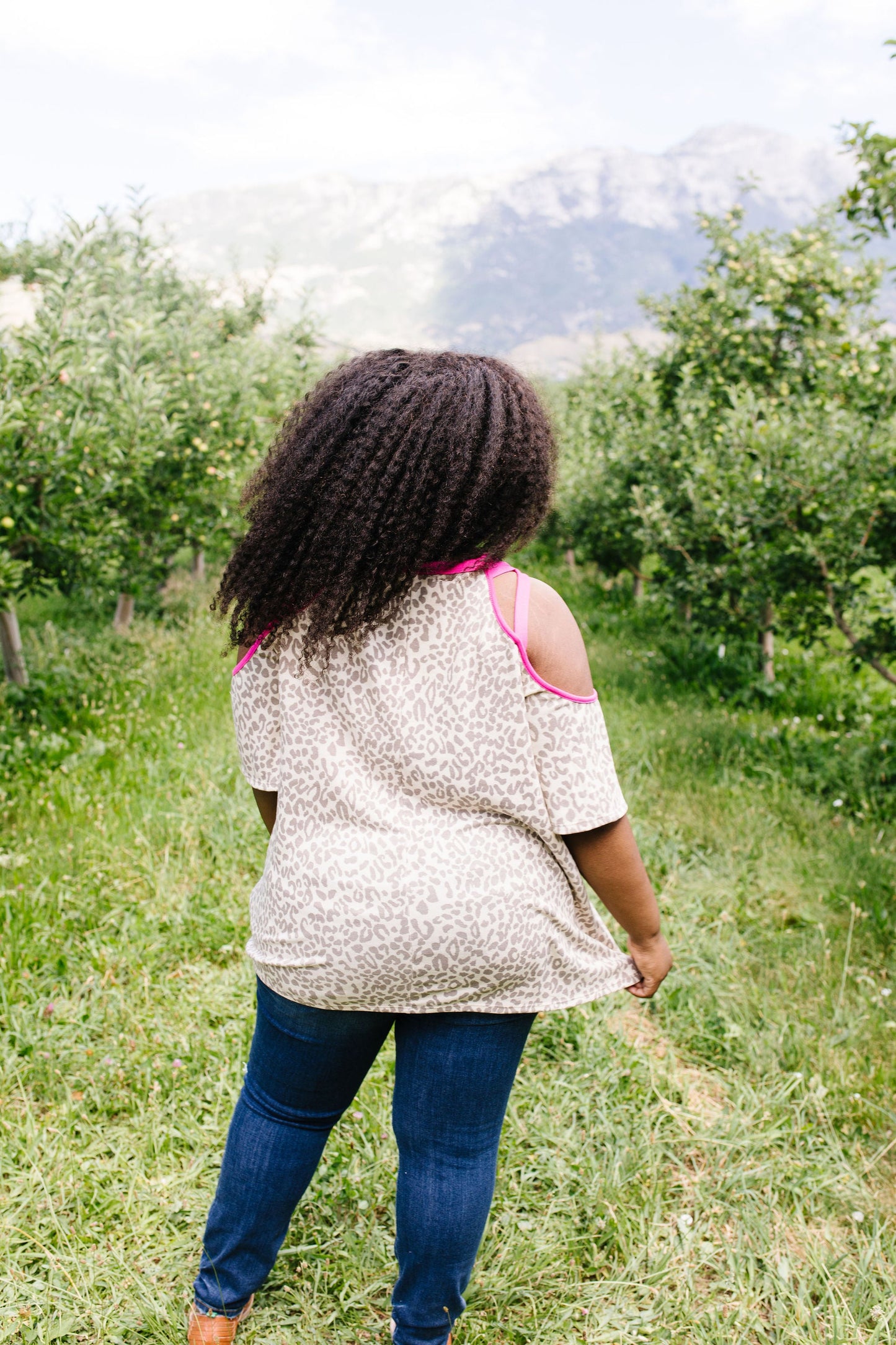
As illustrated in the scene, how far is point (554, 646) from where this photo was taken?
4.29 ft

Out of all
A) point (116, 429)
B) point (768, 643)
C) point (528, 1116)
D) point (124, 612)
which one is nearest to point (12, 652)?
point (116, 429)

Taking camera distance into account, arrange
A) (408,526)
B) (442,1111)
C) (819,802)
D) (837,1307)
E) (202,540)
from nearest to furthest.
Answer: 1. (408,526)
2. (442,1111)
3. (837,1307)
4. (819,802)
5. (202,540)

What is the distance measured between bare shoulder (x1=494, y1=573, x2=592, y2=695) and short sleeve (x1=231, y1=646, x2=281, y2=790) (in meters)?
0.42

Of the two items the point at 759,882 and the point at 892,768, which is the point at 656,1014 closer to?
the point at 759,882

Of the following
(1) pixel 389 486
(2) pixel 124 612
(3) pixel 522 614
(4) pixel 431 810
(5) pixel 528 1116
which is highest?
(1) pixel 389 486

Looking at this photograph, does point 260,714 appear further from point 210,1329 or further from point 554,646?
point 210,1329

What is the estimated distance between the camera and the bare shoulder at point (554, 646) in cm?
130

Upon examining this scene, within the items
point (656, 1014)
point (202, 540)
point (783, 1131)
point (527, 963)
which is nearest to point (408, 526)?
point (527, 963)

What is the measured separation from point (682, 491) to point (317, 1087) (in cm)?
564

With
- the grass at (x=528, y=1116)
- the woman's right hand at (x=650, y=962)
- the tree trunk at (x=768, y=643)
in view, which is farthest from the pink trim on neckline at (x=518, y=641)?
the tree trunk at (x=768, y=643)

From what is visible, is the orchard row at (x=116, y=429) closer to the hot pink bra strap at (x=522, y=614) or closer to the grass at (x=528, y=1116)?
the grass at (x=528, y=1116)

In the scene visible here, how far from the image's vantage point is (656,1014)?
2.96 meters

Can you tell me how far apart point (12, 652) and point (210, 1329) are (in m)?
4.48

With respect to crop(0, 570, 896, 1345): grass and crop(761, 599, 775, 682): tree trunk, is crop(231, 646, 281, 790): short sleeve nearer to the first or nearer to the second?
crop(0, 570, 896, 1345): grass
